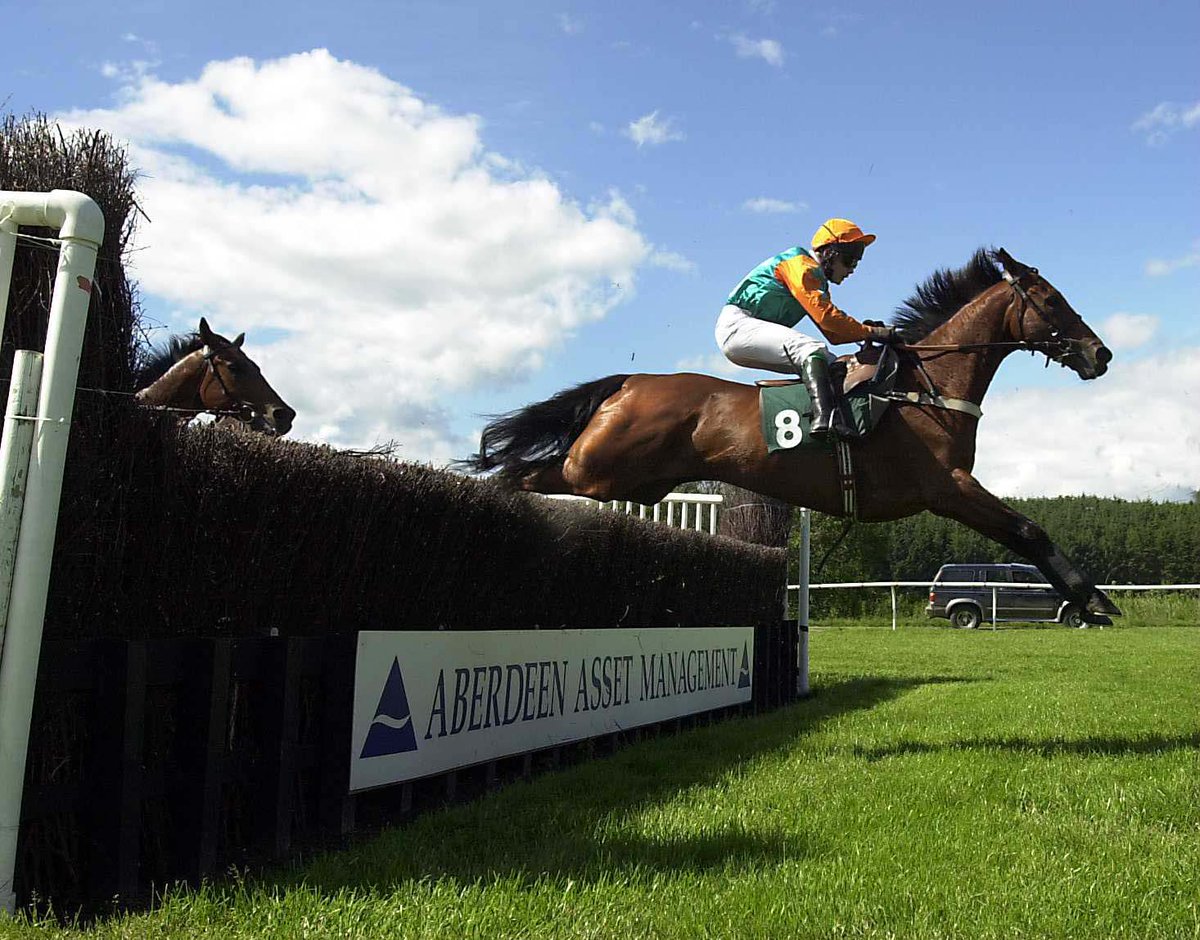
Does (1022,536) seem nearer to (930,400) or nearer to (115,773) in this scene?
(930,400)

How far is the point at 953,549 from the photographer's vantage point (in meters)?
51.4

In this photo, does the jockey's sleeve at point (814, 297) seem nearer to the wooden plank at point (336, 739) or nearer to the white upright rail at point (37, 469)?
the wooden plank at point (336, 739)

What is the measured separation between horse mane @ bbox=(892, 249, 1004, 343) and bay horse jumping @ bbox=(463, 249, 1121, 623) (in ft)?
1.62

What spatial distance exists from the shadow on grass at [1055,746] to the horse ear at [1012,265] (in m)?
2.72

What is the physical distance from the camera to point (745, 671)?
909cm

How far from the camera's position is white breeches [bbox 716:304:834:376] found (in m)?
6.15

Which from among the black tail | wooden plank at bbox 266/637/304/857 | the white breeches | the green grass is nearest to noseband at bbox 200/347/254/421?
the black tail

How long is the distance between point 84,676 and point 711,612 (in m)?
6.33

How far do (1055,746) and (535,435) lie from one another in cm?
339

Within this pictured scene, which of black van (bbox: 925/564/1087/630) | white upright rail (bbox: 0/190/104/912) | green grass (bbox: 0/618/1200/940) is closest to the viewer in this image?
white upright rail (bbox: 0/190/104/912)

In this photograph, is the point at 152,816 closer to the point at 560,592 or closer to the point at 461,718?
the point at 461,718

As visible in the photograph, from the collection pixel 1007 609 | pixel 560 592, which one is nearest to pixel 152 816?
pixel 560 592

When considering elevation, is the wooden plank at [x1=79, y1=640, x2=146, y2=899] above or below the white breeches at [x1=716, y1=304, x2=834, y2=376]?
below

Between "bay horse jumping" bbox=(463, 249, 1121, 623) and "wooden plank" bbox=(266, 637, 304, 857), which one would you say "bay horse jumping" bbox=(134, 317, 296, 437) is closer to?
"bay horse jumping" bbox=(463, 249, 1121, 623)
